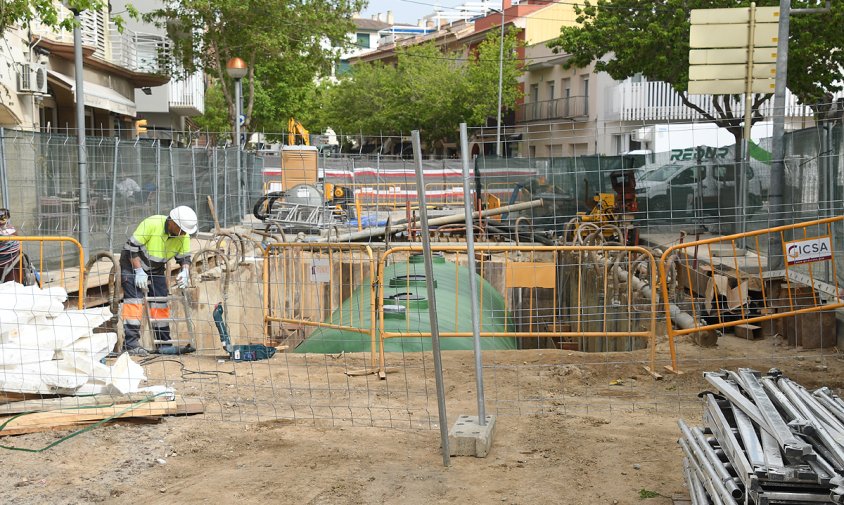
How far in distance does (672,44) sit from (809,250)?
2095cm

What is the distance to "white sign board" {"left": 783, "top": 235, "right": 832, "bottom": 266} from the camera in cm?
865

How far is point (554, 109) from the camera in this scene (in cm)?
Answer: 4806

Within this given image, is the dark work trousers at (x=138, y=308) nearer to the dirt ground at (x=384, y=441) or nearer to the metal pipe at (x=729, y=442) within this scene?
the dirt ground at (x=384, y=441)

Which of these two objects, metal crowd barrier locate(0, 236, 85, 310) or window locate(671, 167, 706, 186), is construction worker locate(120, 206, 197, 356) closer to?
metal crowd barrier locate(0, 236, 85, 310)

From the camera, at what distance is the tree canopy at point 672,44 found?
25516 millimetres

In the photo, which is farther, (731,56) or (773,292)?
(731,56)

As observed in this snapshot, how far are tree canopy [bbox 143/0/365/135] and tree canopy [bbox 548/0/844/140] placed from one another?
7719 millimetres

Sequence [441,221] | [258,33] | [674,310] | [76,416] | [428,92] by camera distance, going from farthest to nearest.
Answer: [428,92] → [258,33] → [441,221] → [674,310] → [76,416]

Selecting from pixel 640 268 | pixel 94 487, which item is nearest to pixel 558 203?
pixel 640 268

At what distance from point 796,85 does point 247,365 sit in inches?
863

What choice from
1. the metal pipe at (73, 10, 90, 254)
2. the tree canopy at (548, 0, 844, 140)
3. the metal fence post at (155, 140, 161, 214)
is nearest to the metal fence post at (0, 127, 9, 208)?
the metal pipe at (73, 10, 90, 254)

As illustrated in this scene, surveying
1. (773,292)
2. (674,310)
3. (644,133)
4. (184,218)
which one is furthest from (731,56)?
Result: (184,218)

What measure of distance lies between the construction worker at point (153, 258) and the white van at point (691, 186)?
8.07m

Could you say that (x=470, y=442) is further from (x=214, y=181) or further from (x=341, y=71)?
(x=341, y=71)
